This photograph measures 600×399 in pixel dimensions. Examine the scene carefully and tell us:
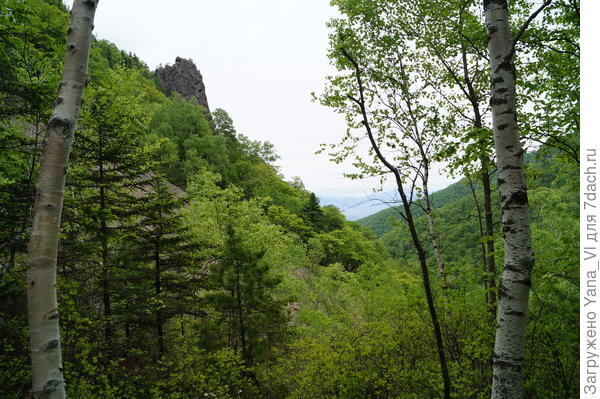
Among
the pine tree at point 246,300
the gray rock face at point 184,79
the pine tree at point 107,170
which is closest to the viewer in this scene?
the pine tree at point 107,170

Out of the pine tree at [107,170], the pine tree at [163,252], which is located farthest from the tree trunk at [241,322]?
the pine tree at [107,170]

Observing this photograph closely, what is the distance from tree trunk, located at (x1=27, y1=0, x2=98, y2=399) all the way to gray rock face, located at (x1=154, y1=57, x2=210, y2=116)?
73520 mm

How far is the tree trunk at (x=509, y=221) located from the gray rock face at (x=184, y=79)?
7384 centimetres

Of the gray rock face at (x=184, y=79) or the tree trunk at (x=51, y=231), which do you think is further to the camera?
the gray rock face at (x=184, y=79)

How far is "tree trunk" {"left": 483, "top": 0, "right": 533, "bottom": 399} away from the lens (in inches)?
97.3

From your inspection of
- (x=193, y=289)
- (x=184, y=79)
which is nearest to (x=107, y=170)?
(x=193, y=289)

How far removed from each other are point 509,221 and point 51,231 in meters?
3.52

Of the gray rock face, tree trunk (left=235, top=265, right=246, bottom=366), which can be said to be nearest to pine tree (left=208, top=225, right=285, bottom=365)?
tree trunk (left=235, top=265, right=246, bottom=366)

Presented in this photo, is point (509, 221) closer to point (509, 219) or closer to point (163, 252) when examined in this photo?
point (509, 219)

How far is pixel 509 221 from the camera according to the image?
2.65 m

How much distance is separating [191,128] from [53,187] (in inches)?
1606

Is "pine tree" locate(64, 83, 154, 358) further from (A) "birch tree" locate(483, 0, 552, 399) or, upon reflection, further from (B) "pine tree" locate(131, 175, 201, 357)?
(A) "birch tree" locate(483, 0, 552, 399)

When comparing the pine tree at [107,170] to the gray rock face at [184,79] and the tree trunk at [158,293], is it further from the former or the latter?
the gray rock face at [184,79]

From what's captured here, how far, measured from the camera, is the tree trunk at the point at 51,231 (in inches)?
71.5
